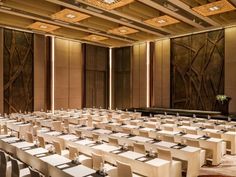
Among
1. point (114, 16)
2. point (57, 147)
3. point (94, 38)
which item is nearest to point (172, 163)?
point (57, 147)

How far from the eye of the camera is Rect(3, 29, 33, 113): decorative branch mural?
15.9 meters

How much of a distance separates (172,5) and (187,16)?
2.08 metres

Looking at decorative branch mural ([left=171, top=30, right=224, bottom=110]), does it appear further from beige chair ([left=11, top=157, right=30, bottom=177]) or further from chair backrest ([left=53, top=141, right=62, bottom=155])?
beige chair ([left=11, top=157, right=30, bottom=177])

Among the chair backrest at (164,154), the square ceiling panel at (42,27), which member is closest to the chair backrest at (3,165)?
the chair backrest at (164,154)

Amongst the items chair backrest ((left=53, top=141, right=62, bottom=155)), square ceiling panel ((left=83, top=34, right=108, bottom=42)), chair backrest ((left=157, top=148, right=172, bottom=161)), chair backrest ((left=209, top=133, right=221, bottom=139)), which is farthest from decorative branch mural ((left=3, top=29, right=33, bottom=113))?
chair backrest ((left=157, top=148, right=172, bottom=161))

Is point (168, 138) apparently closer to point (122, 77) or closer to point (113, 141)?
point (113, 141)

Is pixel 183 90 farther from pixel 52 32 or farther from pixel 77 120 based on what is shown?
pixel 52 32

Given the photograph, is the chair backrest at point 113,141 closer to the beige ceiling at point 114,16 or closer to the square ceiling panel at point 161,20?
the beige ceiling at point 114,16

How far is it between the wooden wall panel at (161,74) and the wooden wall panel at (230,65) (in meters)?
4.20

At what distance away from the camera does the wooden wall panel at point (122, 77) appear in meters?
21.4

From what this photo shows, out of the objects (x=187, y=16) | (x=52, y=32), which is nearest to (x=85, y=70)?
(x=52, y=32)

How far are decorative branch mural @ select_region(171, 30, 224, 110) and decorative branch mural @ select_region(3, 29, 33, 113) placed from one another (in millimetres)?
9937

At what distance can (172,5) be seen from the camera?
36.1 feet

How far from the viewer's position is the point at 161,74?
729 inches
